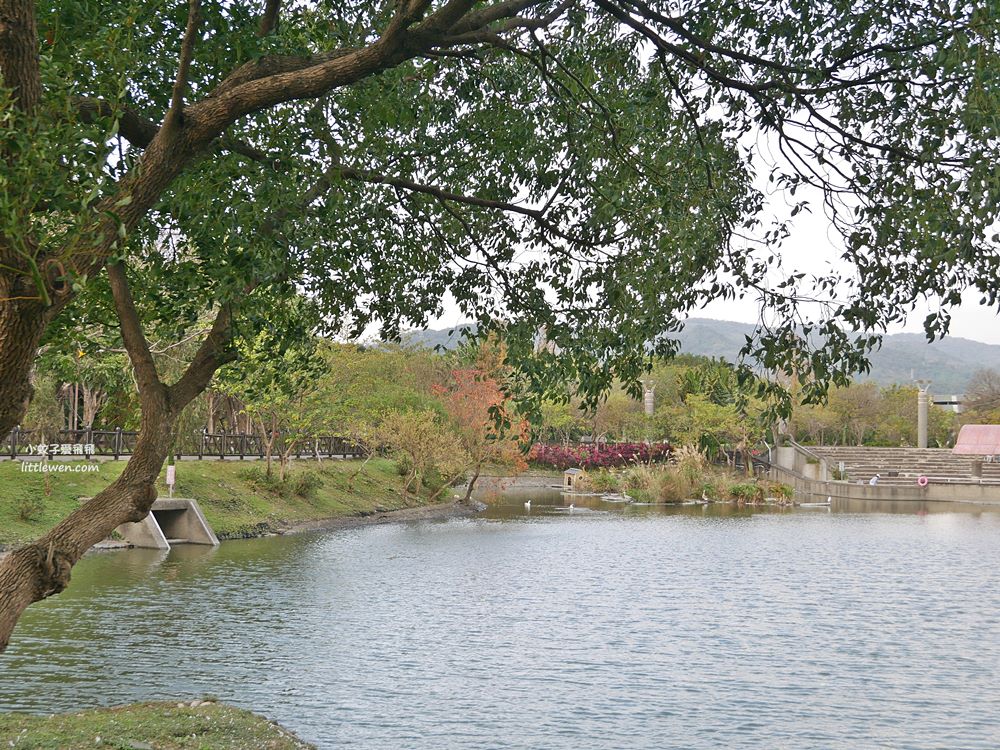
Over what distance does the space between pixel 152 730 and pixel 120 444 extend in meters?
27.4

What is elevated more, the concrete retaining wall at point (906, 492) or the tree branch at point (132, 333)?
the tree branch at point (132, 333)

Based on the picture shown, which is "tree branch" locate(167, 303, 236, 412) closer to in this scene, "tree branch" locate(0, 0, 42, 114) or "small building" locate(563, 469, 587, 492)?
"tree branch" locate(0, 0, 42, 114)

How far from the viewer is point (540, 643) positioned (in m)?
18.0

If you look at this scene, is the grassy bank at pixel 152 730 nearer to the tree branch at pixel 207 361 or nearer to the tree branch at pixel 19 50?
the tree branch at pixel 207 361

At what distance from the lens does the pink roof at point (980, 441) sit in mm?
62906

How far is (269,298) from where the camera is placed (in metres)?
9.30

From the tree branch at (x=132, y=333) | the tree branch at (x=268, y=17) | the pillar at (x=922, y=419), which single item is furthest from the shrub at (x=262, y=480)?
the pillar at (x=922, y=419)

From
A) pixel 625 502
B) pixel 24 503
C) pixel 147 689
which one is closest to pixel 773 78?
pixel 147 689

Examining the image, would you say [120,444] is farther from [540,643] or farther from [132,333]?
[132,333]

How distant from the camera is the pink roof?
206 feet

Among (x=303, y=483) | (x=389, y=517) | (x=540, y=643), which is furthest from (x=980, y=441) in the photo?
(x=540, y=643)

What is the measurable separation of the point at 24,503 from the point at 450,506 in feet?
74.3

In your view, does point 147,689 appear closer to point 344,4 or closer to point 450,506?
point 344,4

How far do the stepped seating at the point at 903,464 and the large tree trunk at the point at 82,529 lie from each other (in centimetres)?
6143
